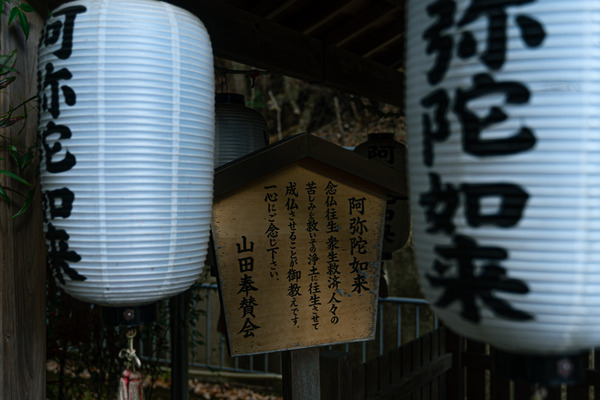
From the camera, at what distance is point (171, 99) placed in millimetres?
1685

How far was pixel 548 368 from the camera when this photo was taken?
1.30m

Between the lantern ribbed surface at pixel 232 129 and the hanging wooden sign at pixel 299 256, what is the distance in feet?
3.10

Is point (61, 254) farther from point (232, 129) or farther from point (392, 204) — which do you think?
point (392, 204)

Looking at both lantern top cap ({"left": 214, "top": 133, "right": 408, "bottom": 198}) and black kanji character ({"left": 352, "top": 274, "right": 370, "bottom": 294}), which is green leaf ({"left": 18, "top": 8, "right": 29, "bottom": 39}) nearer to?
lantern top cap ({"left": 214, "top": 133, "right": 408, "bottom": 198})

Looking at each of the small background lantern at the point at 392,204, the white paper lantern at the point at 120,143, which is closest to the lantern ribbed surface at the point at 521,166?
the white paper lantern at the point at 120,143

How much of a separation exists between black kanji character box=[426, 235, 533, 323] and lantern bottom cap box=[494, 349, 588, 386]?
0.64 feet

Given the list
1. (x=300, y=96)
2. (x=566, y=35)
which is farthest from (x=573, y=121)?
(x=300, y=96)

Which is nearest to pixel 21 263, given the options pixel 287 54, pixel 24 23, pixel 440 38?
pixel 24 23

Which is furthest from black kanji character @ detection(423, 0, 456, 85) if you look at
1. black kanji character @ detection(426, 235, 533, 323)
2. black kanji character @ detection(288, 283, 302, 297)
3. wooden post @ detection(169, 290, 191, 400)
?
wooden post @ detection(169, 290, 191, 400)

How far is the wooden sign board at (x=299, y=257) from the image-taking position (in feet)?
8.63

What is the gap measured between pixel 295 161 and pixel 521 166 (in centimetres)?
164

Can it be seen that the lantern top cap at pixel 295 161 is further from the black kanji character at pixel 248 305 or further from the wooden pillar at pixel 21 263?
the wooden pillar at pixel 21 263

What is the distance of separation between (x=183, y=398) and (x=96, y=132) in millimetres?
3435

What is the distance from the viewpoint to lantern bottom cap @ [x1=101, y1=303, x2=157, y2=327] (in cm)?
182
